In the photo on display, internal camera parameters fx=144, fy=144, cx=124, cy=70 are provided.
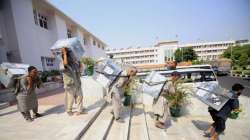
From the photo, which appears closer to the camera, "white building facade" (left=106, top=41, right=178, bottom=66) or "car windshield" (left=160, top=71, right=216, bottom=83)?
"car windshield" (left=160, top=71, right=216, bottom=83)

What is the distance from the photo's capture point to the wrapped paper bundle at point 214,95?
129 inches

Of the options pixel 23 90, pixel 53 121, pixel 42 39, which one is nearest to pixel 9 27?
pixel 42 39

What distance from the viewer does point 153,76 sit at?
13.8 ft

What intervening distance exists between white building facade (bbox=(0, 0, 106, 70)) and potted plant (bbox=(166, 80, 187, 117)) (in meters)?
8.49

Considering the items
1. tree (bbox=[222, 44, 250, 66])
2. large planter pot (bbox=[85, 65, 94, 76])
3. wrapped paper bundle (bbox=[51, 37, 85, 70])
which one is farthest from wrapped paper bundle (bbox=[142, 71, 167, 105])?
tree (bbox=[222, 44, 250, 66])

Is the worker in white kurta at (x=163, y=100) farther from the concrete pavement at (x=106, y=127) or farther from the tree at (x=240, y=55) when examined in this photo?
the tree at (x=240, y=55)

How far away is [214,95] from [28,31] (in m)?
10.5

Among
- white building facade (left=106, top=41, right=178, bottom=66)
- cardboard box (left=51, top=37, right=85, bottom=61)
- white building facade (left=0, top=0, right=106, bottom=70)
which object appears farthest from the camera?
white building facade (left=106, top=41, right=178, bottom=66)

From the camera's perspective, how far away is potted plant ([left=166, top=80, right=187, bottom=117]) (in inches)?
211

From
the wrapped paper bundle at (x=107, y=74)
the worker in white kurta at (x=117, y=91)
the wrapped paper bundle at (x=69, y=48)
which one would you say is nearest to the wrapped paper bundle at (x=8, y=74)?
the wrapped paper bundle at (x=69, y=48)

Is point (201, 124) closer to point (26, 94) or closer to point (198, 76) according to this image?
point (198, 76)

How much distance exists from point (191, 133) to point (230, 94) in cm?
167

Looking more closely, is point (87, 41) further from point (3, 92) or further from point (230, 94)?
point (230, 94)

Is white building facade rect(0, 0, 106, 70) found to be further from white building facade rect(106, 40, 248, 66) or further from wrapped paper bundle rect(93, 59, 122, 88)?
white building facade rect(106, 40, 248, 66)
